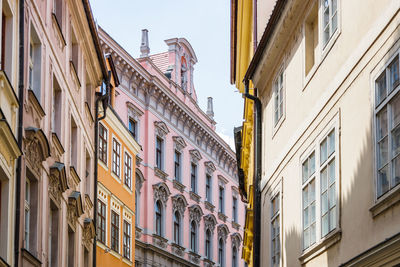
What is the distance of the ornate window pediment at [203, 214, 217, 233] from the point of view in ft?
157

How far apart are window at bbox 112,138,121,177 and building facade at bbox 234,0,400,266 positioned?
11.2 metres

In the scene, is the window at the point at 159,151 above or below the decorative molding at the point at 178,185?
above

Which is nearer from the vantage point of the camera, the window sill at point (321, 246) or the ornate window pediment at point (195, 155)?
the window sill at point (321, 246)

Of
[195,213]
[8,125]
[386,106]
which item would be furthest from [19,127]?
[195,213]

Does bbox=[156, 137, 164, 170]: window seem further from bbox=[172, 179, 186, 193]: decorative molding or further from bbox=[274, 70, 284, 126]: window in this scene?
bbox=[274, 70, 284, 126]: window

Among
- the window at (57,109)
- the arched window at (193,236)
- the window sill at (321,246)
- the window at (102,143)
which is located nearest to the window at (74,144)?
the window at (57,109)

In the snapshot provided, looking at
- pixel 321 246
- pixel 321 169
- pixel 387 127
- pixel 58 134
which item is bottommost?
pixel 321 246

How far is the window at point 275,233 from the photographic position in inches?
677

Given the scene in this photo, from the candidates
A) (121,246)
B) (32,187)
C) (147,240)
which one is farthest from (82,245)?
(147,240)

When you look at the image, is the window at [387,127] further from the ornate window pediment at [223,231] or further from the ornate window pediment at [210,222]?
the ornate window pediment at [223,231]

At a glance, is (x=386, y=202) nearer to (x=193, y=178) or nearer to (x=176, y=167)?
(x=176, y=167)

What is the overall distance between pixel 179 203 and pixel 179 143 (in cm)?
305

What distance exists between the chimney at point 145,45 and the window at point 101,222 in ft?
52.9

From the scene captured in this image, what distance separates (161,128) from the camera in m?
41.8
